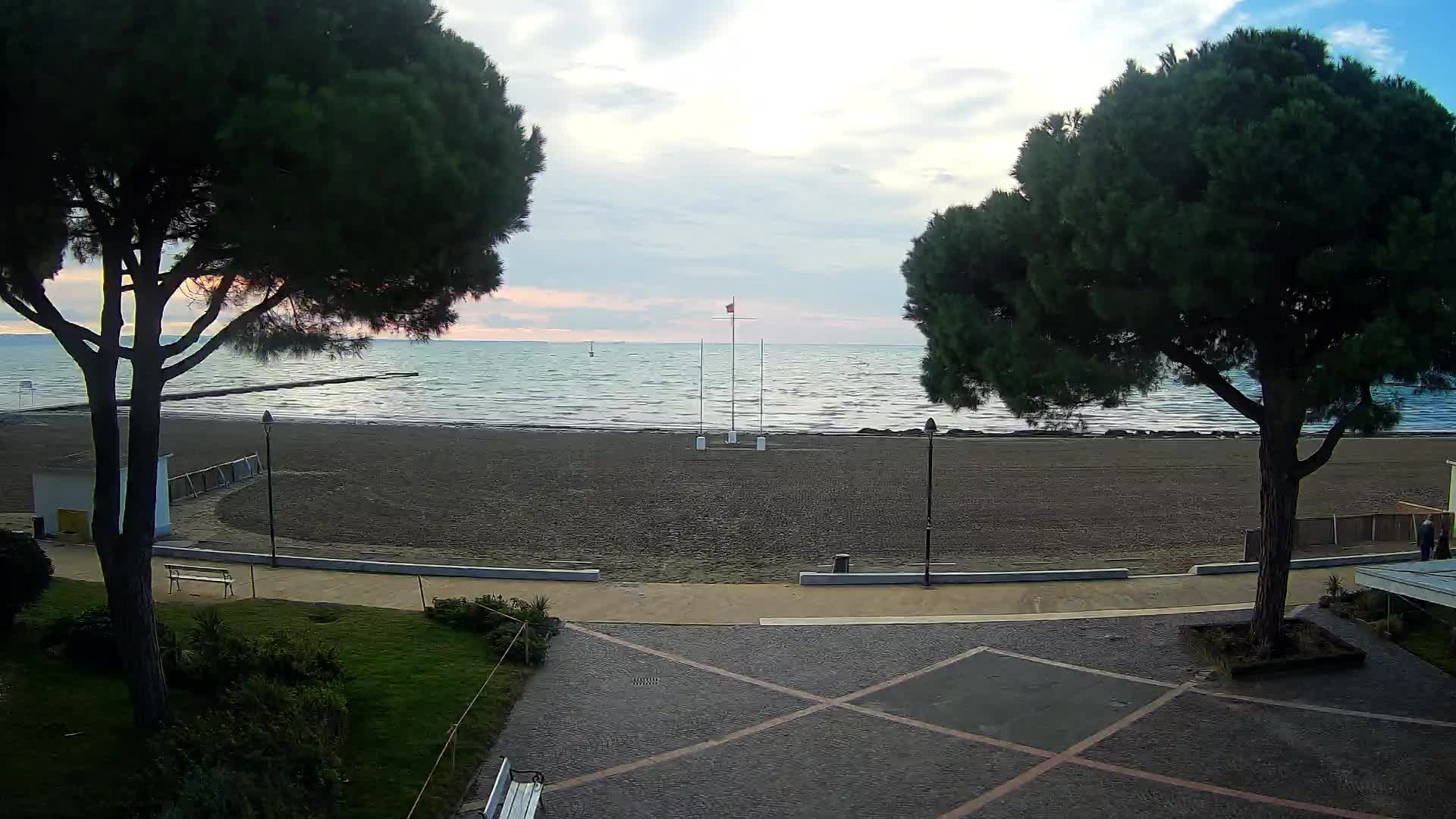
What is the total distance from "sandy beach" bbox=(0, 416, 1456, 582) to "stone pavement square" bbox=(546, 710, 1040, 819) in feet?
27.4

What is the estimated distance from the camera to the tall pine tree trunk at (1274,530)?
1191cm

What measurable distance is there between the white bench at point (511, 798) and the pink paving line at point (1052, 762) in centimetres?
359

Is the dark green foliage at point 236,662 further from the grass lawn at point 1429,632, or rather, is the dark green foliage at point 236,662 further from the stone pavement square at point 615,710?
the grass lawn at point 1429,632

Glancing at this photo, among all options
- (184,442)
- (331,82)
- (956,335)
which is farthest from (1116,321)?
(184,442)

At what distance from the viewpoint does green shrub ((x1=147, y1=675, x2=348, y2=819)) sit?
6461 mm

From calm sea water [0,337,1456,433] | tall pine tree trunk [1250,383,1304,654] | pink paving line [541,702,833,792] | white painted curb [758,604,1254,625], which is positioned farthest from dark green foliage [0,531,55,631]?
calm sea water [0,337,1456,433]

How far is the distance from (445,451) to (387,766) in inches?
1311

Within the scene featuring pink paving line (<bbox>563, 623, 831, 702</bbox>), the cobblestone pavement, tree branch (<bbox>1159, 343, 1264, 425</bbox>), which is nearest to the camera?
the cobblestone pavement

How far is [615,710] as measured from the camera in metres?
10.7

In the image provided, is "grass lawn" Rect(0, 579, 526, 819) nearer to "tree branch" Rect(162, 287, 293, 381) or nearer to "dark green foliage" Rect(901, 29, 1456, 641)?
"tree branch" Rect(162, 287, 293, 381)

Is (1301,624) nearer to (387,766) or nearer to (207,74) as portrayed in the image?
(387,766)

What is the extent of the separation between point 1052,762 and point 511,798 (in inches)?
212

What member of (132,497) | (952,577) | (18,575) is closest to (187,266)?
(132,497)

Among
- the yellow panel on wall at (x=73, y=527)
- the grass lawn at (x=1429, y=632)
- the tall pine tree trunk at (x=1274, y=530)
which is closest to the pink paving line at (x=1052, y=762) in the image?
the tall pine tree trunk at (x=1274, y=530)
